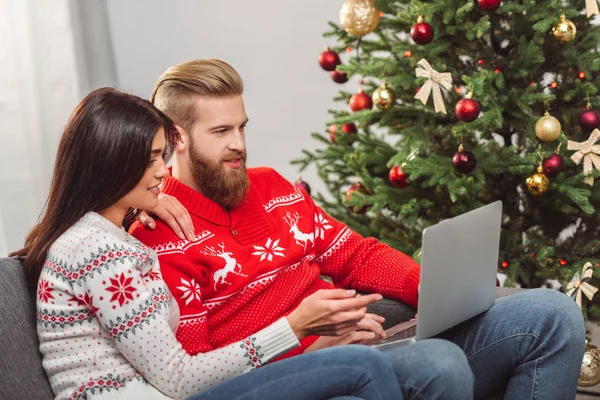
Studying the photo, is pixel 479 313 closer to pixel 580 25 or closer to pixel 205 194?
pixel 205 194

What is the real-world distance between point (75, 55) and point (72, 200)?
1596 millimetres

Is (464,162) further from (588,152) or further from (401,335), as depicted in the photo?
(401,335)

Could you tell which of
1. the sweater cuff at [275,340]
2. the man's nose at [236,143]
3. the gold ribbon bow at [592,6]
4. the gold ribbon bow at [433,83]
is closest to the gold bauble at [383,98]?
the gold ribbon bow at [433,83]

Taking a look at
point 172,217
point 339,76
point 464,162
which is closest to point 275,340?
point 172,217

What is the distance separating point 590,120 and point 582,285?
0.49 meters

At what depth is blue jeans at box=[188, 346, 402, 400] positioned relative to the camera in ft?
4.25

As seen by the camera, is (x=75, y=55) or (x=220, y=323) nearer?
(x=220, y=323)

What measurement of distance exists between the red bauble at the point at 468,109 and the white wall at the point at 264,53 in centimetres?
146

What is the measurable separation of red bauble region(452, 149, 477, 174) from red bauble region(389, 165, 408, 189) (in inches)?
7.1

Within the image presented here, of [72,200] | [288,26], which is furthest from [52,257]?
[288,26]

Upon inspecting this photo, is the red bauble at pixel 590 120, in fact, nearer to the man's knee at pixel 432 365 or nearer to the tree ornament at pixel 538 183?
the tree ornament at pixel 538 183

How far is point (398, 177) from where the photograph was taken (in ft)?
8.07

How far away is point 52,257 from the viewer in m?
1.31

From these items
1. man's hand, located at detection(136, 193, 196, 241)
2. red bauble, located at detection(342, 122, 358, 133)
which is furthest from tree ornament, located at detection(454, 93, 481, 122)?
man's hand, located at detection(136, 193, 196, 241)
